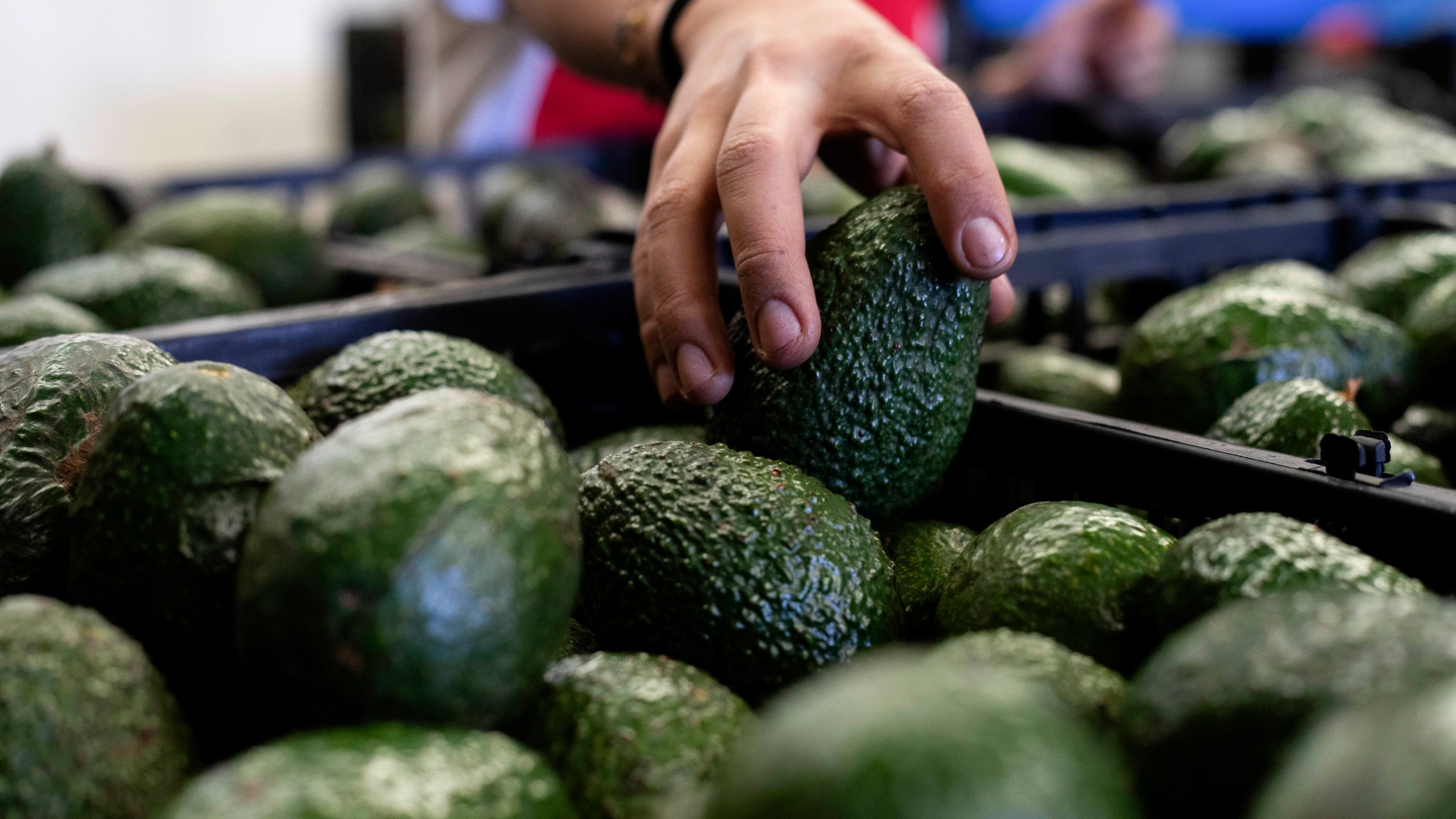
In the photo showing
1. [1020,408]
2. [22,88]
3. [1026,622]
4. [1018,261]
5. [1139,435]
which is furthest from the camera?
[22,88]

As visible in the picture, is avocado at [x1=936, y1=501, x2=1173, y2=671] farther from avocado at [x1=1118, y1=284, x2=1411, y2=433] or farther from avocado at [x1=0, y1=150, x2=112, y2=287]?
avocado at [x1=0, y1=150, x2=112, y2=287]

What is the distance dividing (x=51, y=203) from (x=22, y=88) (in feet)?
31.0

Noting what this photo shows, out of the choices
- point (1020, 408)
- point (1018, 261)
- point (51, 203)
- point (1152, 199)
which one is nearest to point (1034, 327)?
point (1018, 261)

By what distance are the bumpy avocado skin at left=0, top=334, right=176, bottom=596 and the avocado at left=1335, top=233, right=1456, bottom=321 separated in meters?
2.02

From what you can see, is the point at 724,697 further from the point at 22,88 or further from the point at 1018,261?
the point at 22,88

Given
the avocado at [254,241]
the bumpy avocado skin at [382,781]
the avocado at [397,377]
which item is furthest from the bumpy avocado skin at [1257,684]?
the avocado at [254,241]

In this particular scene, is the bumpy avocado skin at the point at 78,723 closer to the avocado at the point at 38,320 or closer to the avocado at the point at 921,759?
the avocado at the point at 921,759

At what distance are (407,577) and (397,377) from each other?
1.85ft

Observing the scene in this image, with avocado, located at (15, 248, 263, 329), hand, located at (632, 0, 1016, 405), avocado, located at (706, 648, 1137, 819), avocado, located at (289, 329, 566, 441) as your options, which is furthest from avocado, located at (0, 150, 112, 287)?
avocado, located at (706, 648, 1137, 819)

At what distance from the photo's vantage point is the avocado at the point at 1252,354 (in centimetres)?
170

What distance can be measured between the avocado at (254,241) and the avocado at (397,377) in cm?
124

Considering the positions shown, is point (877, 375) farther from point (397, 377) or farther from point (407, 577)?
point (407, 577)

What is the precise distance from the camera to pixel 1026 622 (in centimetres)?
111

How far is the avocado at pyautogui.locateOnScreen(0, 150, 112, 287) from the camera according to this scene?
8.39 feet
